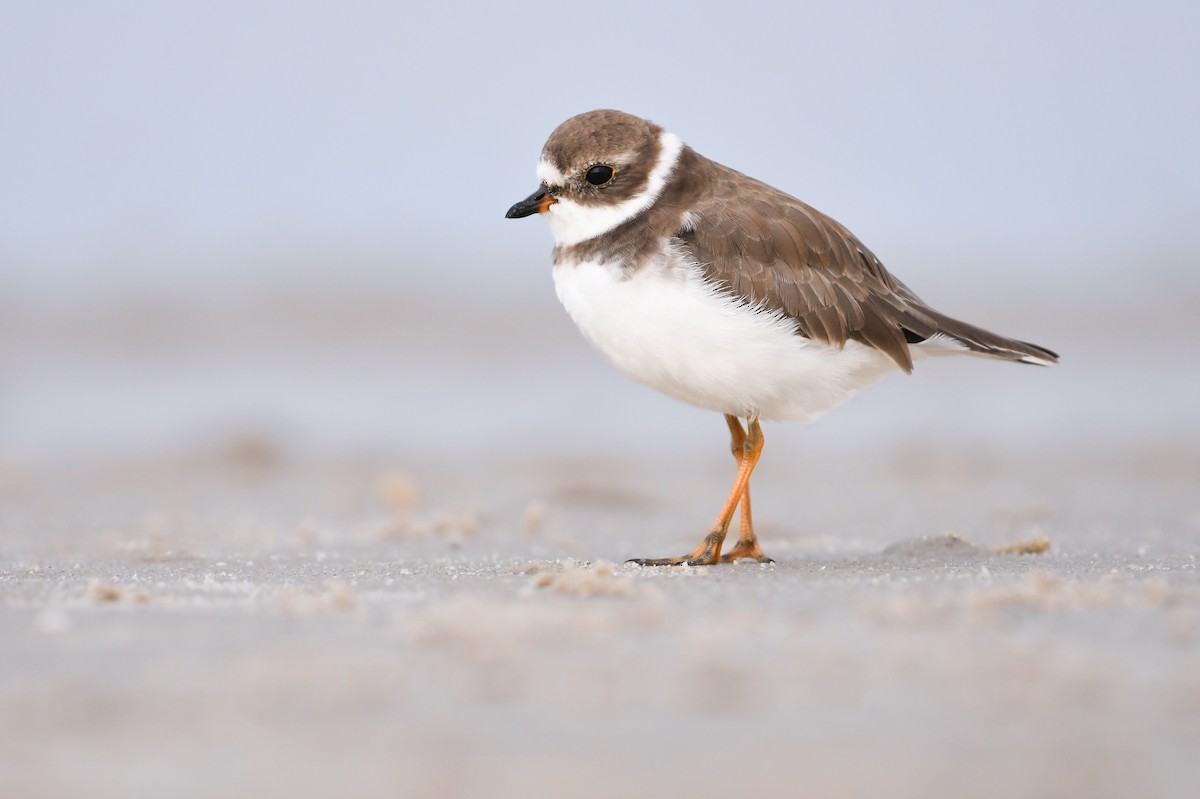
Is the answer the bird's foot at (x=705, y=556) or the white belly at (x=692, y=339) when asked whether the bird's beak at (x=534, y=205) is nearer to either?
the white belly at (x=692, y=339)

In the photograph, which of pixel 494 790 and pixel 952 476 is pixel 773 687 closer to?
pixel 494 790

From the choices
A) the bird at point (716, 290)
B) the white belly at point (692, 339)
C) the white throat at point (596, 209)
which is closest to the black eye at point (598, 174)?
the bird at point (716, 290)

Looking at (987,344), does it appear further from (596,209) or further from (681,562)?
(596,209)

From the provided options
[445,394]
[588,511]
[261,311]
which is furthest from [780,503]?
[261,311]

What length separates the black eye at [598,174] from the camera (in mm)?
6477

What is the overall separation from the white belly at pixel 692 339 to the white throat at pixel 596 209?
19 centimetres

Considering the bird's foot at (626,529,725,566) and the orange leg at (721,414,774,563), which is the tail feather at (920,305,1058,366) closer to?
the orange leg at (721,414,774,563)

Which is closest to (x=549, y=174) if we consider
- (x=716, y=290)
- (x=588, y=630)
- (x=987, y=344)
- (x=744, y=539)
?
(x=716, y=290)

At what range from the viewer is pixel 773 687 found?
12.0 ft

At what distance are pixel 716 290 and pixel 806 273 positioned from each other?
0.58 m

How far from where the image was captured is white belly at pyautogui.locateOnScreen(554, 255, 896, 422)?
6.03 m

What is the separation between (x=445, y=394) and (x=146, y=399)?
11.7 ft

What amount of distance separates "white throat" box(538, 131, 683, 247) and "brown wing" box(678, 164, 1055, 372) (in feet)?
0.72

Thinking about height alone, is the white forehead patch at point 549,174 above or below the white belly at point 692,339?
above
